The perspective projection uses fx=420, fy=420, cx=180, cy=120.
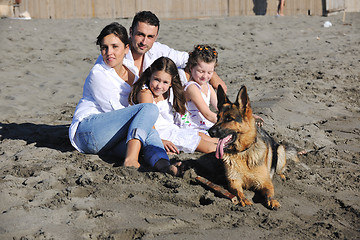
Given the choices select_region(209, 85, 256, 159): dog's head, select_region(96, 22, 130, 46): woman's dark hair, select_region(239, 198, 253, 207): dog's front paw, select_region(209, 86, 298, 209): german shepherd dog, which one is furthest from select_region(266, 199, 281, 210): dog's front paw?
select_region(96, 22, 130, 46): woman's dark hair

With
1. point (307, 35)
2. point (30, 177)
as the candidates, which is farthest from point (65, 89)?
point (307, 35)

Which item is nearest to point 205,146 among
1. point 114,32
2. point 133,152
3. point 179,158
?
point 179,158

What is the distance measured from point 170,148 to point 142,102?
0.63 m

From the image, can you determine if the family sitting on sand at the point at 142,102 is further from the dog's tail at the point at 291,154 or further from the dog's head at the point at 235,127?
the dog's tail at the point at 291,154

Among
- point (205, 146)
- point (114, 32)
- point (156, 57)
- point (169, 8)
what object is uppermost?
point (169, 8)

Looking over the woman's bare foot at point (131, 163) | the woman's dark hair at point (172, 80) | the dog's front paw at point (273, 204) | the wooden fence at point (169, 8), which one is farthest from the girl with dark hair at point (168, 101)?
the wooden fence at point (169, 8)

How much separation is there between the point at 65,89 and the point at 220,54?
442 cm

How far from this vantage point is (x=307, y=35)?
42.7 feet

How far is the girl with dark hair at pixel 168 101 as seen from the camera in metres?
4.68

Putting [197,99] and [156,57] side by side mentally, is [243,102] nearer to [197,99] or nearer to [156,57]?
[197,99]

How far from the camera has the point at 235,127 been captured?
3842 mm

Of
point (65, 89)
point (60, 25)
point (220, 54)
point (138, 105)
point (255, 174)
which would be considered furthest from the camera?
point (60, 25)

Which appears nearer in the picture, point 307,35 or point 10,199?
point 10,199

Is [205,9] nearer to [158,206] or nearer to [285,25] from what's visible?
[285,25]
